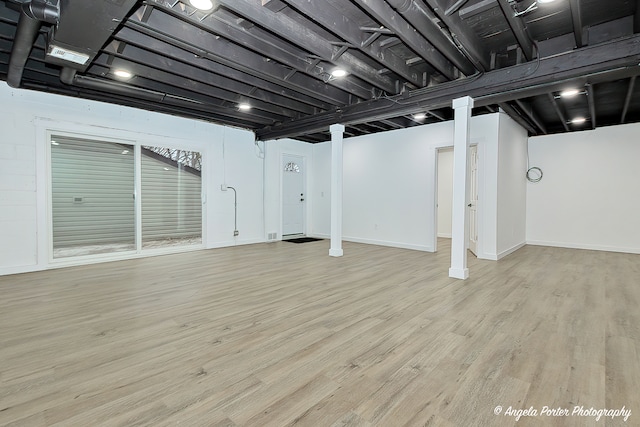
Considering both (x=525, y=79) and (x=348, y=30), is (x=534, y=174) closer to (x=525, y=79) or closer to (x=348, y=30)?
(x=525, y=79)

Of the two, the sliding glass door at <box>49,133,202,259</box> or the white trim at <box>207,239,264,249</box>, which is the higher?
the sliding glass door at <box>49,133,202,259</box>

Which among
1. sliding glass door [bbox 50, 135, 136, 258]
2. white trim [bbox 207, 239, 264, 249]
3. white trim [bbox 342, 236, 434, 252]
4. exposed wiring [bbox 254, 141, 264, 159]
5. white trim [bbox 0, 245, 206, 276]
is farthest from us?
exposed wiring [bbox 254, 141, 264, 159]

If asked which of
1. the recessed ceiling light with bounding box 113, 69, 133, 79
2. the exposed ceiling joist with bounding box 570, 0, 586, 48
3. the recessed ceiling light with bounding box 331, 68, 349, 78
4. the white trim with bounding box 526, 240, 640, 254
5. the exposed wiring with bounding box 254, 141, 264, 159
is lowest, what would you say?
the white trim with bounding box 526, 240, 640, 254

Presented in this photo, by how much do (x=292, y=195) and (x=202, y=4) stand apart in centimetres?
570

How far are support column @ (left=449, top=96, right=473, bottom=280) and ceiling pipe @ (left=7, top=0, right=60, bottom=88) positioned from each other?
4.22 meters

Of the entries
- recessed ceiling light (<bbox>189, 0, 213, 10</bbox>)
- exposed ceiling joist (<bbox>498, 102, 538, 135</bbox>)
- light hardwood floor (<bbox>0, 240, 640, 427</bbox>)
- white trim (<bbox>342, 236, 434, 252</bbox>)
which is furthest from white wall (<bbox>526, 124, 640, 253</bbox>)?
recessed ceiling light (<bbox>189, 0, 213, 10</bbox>)

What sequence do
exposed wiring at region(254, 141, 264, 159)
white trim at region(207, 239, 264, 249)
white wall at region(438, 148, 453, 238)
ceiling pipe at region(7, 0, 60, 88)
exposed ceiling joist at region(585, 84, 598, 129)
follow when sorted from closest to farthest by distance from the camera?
ceiling pipe at region(7, 0, 60, 88) < exposed ceiling joist at region(585, 84, 598, 129) < white trim at region(207, 239, 264, 249) < exposed wiring at region(254, 141, 264, 159) < white wall at region(438, 148, 453, 238)

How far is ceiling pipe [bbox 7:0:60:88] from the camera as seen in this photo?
87.7 inches

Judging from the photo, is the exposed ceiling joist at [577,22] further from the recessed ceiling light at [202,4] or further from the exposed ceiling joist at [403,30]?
the recessed ceiling light at [202,4]

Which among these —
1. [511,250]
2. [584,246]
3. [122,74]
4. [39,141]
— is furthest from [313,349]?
[584,246]

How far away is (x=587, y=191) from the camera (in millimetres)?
6332

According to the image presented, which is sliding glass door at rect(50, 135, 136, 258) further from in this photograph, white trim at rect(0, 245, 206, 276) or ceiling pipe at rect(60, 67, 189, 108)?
ceiling pipe at rect(60, 67, 189, 108)

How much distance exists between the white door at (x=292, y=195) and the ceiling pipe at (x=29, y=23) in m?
5.12

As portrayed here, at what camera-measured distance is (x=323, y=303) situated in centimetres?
303
